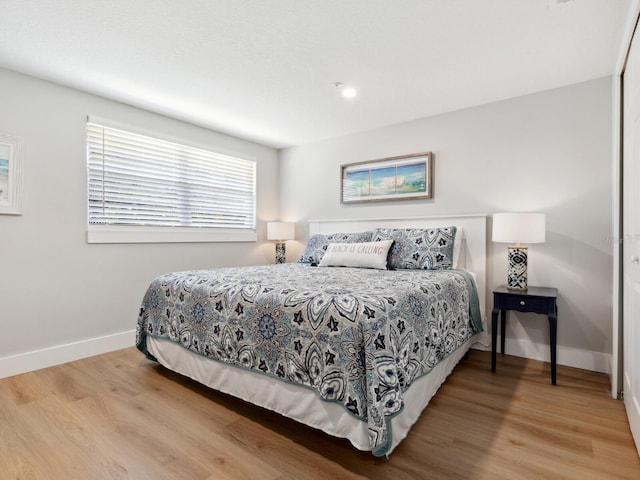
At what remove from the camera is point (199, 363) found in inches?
86.4

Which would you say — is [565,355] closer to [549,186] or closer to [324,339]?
[549,186]

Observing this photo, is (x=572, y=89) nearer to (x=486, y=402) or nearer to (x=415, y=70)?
(x=415, y=70)

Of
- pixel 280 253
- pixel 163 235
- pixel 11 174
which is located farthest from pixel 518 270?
pixel 11 174

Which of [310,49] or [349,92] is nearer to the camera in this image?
[310,49]

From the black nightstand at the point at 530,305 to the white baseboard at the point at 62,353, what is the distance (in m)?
3.15

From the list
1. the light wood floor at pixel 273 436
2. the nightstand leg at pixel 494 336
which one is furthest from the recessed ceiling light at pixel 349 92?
the light wood floor at pixel 273 436

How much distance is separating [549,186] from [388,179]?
1.47 metres

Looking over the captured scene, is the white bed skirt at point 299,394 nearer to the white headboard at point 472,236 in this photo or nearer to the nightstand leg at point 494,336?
the nightstand leg at point 494,336

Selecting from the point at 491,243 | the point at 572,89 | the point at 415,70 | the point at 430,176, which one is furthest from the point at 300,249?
the point at 572,89

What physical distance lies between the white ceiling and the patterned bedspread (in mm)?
1514

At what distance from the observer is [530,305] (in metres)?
2.50

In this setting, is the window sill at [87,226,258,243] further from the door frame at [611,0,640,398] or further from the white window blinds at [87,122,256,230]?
the door frame at [611,0,640,398]

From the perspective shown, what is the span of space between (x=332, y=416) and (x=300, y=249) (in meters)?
3.07

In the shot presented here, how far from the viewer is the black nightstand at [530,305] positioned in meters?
2.38
